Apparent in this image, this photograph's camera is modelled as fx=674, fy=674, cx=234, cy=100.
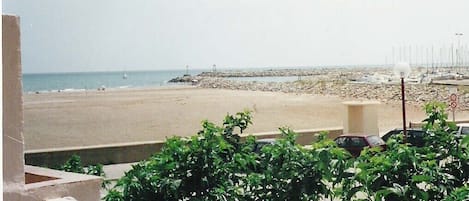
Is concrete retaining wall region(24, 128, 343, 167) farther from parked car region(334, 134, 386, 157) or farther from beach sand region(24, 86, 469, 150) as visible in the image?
beach sand region(24, 86, 469, 150)

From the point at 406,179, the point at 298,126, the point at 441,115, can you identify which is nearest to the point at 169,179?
the point at 406,179

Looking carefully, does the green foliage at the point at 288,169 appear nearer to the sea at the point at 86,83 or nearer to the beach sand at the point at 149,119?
the beach sand at the point at 149,119

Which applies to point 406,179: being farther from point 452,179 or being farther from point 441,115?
point 441,115

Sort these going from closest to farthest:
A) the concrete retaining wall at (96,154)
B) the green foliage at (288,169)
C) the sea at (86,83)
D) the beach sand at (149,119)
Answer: the green foliage at (288,169)
the concrete retaining wall at (96,154)
the beach sand at (149,119)
the sea at (86,83)

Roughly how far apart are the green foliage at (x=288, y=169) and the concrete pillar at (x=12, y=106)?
1.74m

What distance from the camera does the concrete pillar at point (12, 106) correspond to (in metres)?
1.84

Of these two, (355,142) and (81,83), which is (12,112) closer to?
(355,142)

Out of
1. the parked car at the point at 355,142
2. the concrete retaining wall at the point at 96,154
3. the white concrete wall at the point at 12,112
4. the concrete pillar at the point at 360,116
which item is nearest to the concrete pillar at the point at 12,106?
the white concrete wall at the point at 12,112

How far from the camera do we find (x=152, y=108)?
31.7 metres

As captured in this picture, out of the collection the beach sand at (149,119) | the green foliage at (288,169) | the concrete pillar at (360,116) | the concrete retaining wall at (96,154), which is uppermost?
the green foliage at (288,169)

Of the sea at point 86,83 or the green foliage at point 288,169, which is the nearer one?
the green foliage at point 288,169

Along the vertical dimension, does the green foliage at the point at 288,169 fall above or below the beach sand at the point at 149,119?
above

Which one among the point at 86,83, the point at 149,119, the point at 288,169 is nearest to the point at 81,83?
the point at 86,83

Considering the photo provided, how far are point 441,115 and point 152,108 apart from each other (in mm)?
28471
